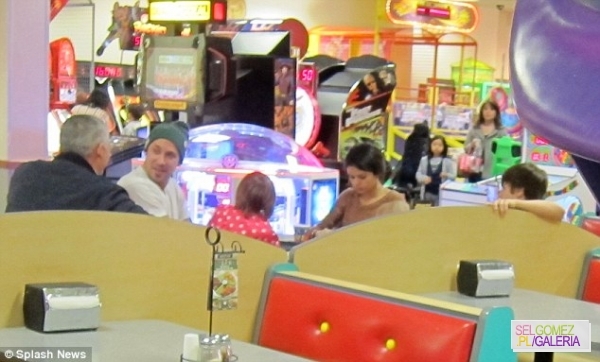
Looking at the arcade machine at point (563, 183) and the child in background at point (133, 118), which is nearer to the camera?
the arcade machine at point (563, 183)

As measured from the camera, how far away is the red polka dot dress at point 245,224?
4.37m

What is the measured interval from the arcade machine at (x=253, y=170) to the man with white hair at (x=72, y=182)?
333cm

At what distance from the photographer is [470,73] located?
17.8m

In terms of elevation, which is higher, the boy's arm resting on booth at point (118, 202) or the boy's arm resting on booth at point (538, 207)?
the boy's arm resting on booth at point (118, 202)

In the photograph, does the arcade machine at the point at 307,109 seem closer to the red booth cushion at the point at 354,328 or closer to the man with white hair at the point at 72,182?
the man with white hair at the point at 72,182

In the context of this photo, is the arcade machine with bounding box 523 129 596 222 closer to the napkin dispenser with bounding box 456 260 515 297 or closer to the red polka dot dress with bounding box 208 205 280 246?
the red polka dot dress with bounding box 208 205 280 246

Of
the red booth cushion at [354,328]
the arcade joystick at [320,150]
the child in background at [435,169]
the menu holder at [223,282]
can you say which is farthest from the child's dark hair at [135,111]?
the menu holder at [223,282]

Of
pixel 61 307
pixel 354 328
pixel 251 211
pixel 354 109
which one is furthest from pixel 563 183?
pixel 61 307

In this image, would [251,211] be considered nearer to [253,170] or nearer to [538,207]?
[538,207]

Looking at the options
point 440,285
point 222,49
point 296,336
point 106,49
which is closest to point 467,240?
point 440,285

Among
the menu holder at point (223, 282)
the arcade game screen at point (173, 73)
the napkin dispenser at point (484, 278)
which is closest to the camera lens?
the menu holder at point (223, 282)

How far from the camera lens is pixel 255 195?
174 inches

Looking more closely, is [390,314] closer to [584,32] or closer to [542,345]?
[542,345]

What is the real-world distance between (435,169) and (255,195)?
202 inches
